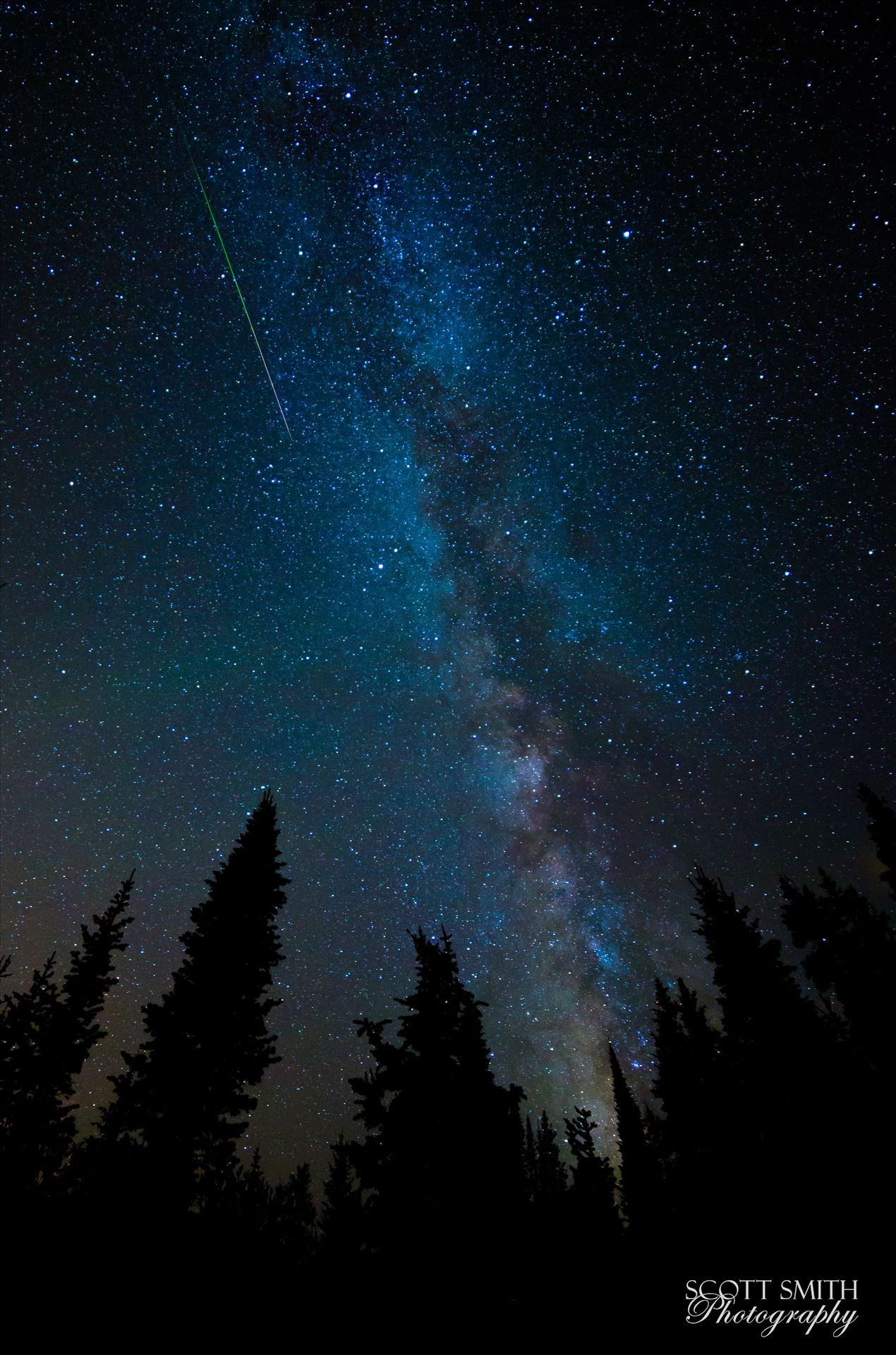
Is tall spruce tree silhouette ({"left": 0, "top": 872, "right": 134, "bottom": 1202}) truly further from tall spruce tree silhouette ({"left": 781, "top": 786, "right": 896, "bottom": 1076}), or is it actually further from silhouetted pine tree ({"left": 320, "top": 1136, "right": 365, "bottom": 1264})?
tall spruce tree silhouette ({"left": 781, "top": 786, "right": 896, "bottom": 1076})

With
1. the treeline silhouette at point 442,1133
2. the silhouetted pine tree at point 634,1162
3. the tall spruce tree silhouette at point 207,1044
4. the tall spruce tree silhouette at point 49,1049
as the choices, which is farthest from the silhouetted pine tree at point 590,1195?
the tall spruce tree silhouette at point 49,1049

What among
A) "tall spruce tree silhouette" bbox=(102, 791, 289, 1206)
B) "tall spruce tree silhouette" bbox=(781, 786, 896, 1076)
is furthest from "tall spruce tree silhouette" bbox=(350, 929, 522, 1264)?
"tall spruce tree silhouette" bbox=(781, 786, 896, 1076)

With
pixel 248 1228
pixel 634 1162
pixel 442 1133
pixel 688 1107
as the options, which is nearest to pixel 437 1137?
pixel 442 1133

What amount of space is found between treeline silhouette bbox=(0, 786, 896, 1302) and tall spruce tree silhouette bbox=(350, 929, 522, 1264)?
0.12 ft

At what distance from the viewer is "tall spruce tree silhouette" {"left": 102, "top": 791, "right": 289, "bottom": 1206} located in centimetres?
1164

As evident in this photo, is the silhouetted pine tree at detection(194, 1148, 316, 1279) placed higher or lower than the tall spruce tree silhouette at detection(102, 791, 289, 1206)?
lower

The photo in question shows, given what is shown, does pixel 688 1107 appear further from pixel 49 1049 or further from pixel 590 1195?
pixel 49 1049

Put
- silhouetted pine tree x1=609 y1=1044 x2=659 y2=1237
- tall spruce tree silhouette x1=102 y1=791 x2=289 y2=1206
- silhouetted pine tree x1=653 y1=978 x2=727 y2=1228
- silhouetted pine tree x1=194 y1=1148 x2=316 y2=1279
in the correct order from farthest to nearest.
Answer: silhouetted pine tree x1=609 y1=1044 x2=659 y2=1237 → silhouetted pine tree x1=653 y1=978 x2=727 y2=1228 → tall spruce tree silhouette x1=102 y1=791 x2=289 y2=1206 → silhouetted pine tree x1=194 y1=1148 x2=316 y2=1279

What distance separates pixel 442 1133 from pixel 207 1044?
22.5ft

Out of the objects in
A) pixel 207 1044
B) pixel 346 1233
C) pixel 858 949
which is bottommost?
pixel 346 1233

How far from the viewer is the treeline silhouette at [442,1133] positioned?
8711 mm

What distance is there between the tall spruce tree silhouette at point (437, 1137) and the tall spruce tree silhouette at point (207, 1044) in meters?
4.60

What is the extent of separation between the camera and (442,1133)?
988cm

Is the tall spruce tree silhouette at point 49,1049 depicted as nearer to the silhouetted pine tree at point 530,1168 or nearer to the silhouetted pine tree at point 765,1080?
the silhouetted pine tree at point 530,1168
